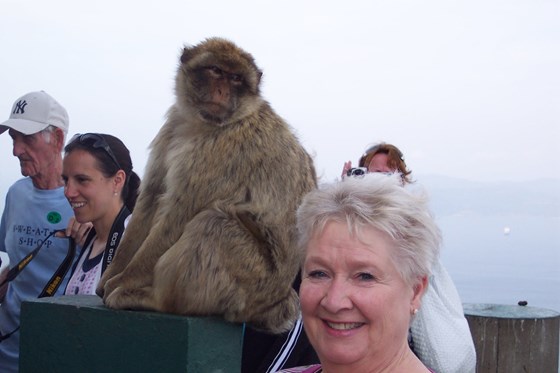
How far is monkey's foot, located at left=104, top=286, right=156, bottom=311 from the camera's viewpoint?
106 inches

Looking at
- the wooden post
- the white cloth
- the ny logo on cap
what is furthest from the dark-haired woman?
the wooden post

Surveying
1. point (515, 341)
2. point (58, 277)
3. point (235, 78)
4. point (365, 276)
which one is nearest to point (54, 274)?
point (58, 277)

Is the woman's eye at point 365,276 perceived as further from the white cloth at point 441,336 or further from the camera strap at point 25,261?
the camera strap at point 25,261

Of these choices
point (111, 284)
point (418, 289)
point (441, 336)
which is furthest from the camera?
point (111, 284)

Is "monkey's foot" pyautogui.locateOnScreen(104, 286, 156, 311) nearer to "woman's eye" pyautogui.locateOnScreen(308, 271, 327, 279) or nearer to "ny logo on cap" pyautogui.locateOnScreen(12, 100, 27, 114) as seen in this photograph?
"woman's eye" pyautogui.locateOnScreen(308, 271, 327, 279)

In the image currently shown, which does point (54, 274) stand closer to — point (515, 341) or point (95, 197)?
point (95, 197)

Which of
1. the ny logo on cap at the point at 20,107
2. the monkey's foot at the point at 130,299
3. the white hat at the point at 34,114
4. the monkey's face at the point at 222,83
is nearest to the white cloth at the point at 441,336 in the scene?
the monkey's foot at the point at 130,299

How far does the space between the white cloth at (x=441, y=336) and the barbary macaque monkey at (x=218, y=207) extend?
52cm

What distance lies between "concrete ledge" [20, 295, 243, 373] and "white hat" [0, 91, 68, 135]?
1.38 metres

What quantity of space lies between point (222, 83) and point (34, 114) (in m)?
1.24

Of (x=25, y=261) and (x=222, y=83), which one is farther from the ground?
(x=222, y=83)

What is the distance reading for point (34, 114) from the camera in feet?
12.9

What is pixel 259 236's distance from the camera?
2873 millimetres

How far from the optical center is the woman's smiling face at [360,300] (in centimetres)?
178
